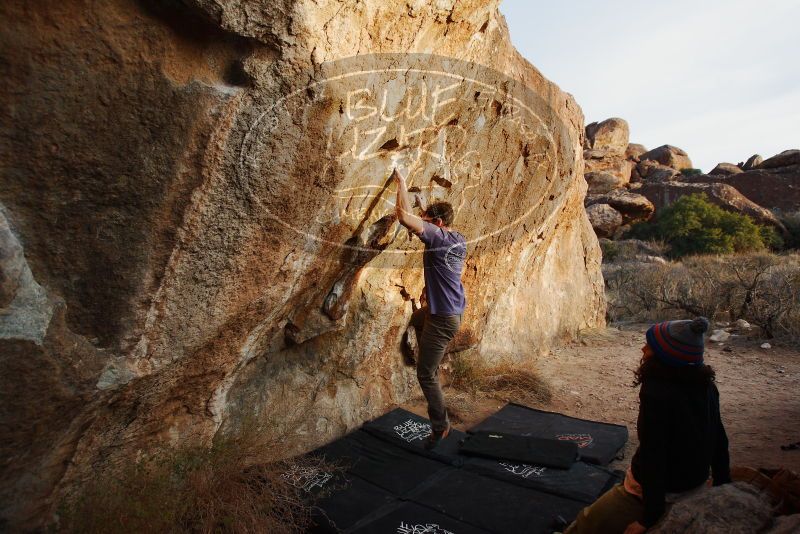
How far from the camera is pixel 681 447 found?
1860 mm

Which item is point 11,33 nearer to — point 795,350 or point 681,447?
point 681,447

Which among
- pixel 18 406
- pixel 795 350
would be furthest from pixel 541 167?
pixel 18 406

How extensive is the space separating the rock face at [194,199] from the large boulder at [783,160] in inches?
839

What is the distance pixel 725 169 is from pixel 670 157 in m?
3.92

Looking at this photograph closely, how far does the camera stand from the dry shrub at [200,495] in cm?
222

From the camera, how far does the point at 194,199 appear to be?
226 centimetres

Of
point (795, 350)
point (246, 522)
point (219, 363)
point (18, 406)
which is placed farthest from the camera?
point (795, 350)

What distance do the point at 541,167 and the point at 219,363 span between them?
11.6ft

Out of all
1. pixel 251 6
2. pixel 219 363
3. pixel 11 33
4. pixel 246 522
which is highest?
pixel 251 6

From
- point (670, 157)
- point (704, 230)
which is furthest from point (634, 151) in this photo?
point (704, 230)

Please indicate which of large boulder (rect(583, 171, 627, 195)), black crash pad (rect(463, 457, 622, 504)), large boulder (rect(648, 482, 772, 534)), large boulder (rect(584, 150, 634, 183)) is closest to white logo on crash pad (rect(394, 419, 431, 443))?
black crash pad (rect(463, 457, 622, 504))

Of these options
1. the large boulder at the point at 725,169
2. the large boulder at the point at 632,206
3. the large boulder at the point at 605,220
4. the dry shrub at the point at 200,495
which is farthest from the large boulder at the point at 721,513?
the large boulder at the point at 725,169

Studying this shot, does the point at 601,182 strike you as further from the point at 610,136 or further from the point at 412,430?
the point at 412,430

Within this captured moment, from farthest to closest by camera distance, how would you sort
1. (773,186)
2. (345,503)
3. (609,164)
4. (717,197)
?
(609,164)
(773,186)
(717,197)
(345,503)
